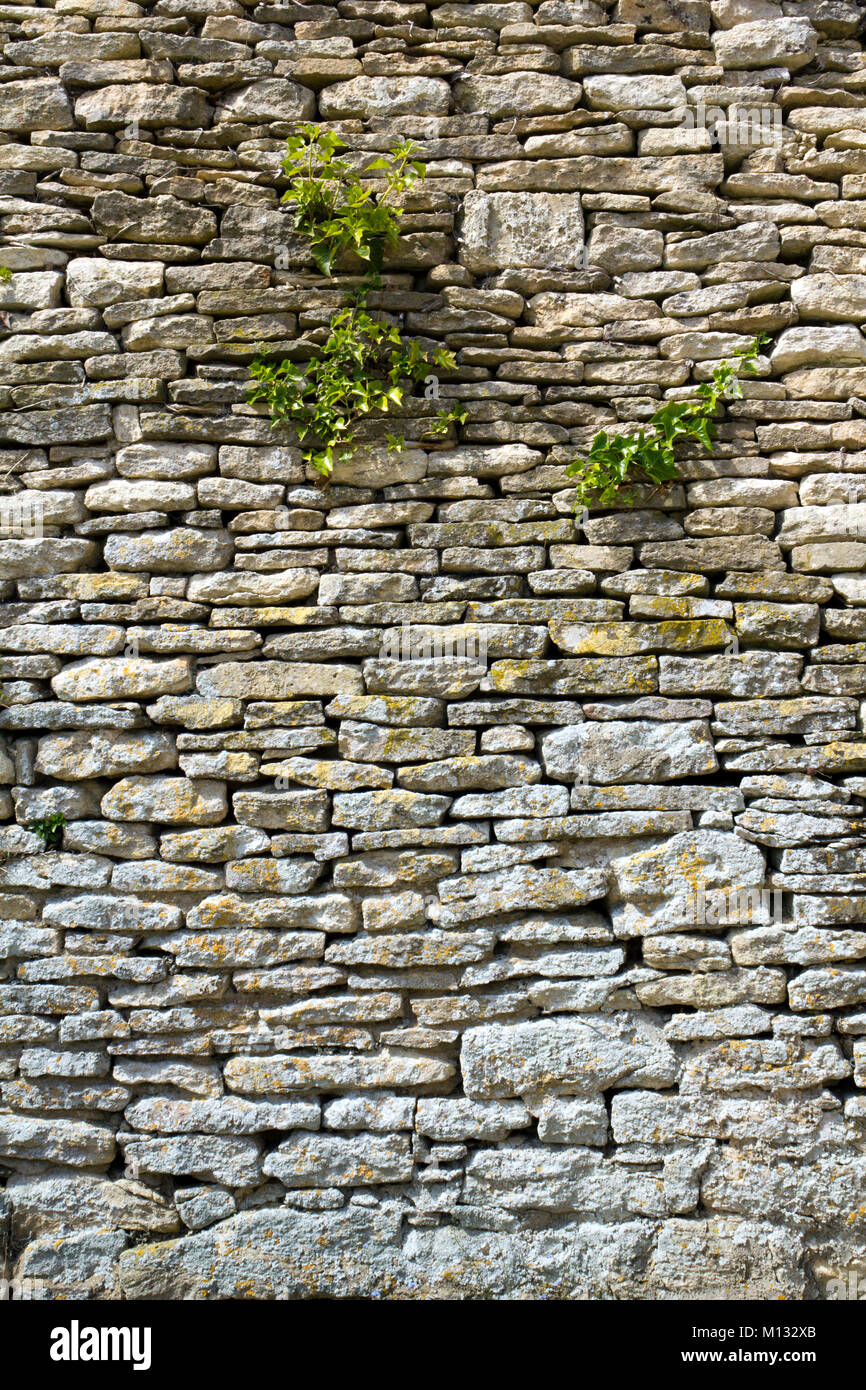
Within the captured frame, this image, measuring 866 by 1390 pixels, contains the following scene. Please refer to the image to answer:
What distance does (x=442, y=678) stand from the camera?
291 centimetres

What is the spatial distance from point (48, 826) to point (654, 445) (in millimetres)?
2406

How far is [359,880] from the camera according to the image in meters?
2.86

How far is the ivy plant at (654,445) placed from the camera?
9.53 ft

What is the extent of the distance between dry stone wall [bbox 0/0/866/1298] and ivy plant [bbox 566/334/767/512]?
0.07 meters

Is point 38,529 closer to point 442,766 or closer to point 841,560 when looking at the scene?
point 442,766

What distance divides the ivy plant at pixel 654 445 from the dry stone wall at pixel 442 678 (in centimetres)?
7

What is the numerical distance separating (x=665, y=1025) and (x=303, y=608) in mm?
1829

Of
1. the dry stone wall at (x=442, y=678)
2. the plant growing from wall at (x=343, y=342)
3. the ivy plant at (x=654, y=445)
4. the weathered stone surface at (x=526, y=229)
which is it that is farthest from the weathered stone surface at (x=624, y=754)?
the weathered stone surface at (x=526, y=229)

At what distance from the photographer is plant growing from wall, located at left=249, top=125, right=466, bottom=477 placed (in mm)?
2908

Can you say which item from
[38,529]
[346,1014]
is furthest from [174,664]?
[346,1014]

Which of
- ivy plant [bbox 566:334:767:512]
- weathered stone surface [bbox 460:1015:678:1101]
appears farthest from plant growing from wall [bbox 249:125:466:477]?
weathered stone surface [bbox 460:1015:678:1101]

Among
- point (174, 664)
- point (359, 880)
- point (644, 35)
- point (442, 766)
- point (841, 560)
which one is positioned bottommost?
point (359, 880)

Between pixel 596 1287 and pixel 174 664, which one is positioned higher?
pixel 174 664

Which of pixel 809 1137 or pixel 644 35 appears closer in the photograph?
pixel 809 1137
